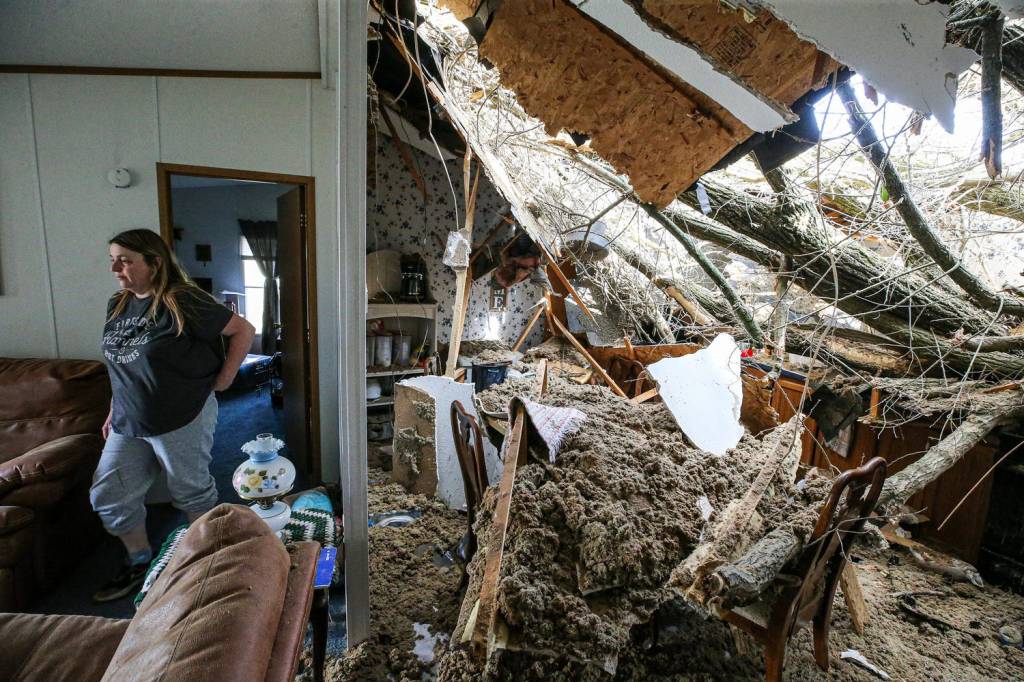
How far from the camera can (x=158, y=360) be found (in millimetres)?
1828

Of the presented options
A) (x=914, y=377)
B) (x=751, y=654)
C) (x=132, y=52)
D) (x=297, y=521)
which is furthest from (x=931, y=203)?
(x=132, y=52)

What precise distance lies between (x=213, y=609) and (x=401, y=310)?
9.99 ft

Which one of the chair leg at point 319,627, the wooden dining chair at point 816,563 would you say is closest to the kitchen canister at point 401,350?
the chair leg at point 319,627

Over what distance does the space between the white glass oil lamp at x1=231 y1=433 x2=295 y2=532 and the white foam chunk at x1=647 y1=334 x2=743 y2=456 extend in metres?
1.79

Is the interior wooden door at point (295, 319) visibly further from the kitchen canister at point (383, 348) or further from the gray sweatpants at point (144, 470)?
the gray sweatpants at point (144, 470)

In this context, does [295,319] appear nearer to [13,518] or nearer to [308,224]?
[308,224]

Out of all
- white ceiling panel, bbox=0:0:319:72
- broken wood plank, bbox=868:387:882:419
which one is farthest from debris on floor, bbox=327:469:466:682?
white ceiling panel, bbox=0:0:319:72

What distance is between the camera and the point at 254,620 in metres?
0.89

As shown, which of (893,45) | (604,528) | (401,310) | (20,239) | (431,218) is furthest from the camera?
(431,218)

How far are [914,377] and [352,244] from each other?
306cm

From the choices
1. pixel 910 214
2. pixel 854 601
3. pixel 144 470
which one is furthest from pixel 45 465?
pixel 854 601

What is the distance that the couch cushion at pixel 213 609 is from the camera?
0.79 metres

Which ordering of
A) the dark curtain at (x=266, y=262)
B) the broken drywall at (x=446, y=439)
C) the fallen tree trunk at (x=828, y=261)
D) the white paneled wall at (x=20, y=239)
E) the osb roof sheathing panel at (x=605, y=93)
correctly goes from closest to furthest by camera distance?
the osb roof sheathing panel at (x=605, y=93) → the fallen tree trunk at (x=828, y=261) → the white paneled wall at (x=20, y=239) → the broken drywall at (x=446, y=439) → the dark curtain at (x=266, y=262)

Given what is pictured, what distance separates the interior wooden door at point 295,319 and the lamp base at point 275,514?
52.4 inches
